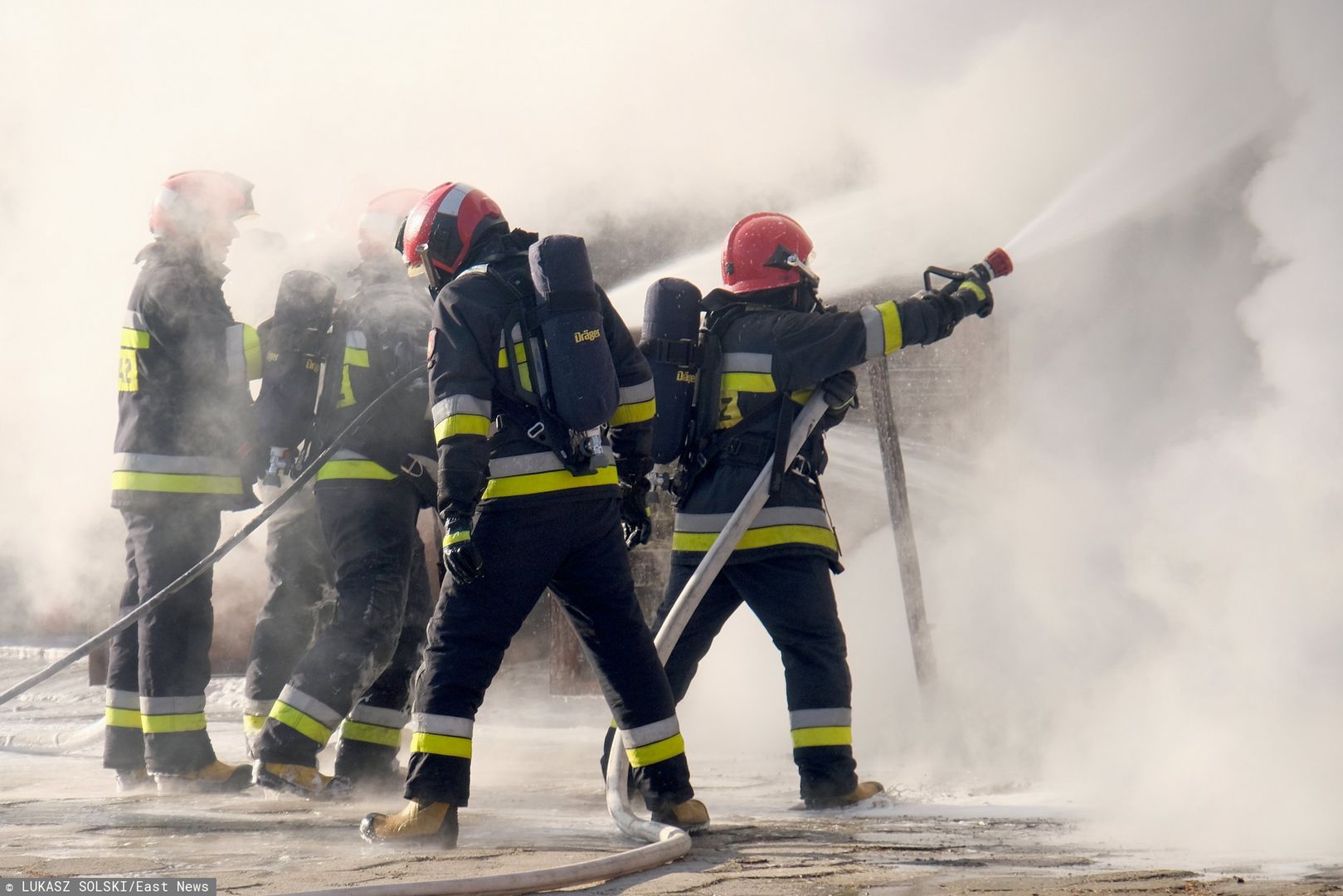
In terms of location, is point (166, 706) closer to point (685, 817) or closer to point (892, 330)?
point (685, 817)

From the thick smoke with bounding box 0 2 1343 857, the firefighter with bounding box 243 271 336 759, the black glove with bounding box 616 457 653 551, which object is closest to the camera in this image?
the black glove with bounding box 616 457 653 551

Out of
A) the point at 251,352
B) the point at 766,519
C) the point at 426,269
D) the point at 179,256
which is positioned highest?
the point at 179,256

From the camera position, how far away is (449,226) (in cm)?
375

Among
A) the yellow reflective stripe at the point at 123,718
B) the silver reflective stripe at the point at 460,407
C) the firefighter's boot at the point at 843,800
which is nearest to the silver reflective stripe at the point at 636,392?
the silver reflective stripe at the point at 460,407

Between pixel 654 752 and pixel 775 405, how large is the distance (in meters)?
1.29

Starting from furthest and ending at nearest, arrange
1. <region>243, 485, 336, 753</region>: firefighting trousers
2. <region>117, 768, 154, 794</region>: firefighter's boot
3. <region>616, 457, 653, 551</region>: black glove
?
<region>243, 485, 336, 753</region>: firefighting trousers
<region>117, 768, 154, 794</region>: firefighter's boot
<region>616, 457, 653, 551</region>: black glove

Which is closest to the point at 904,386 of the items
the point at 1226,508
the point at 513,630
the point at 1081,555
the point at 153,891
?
the point at 1081,555

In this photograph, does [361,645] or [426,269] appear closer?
[426,269]

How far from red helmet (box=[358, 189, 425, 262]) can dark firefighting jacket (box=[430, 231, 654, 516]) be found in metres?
1.43

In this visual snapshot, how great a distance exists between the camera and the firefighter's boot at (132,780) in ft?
15.7

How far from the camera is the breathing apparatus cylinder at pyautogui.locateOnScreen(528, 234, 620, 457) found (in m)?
3.46

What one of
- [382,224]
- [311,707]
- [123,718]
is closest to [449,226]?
[382,224]

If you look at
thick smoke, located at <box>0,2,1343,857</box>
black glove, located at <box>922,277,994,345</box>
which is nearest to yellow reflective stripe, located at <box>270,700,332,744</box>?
thick smoke, located at <box>0,2,1343,857</box>

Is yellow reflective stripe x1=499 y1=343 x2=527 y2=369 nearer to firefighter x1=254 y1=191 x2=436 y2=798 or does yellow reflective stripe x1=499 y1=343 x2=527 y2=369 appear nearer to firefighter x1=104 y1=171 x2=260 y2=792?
firefighter x1=254 y1=191 x2=436 y2=798
